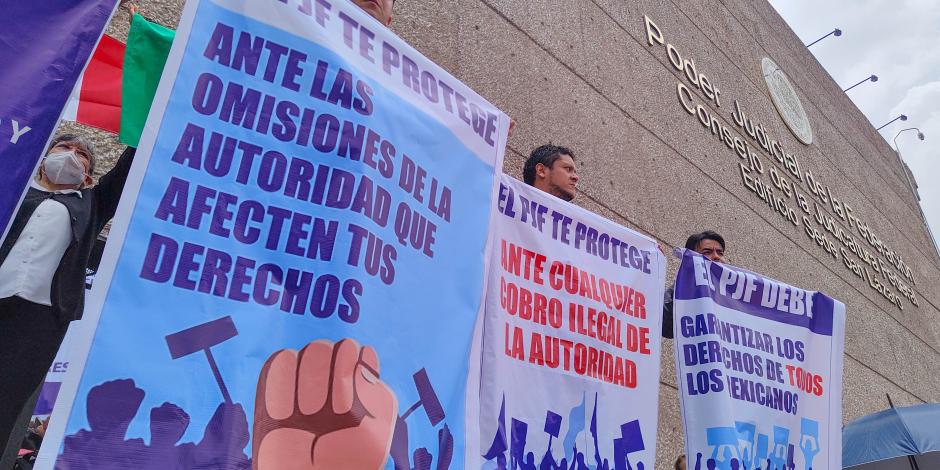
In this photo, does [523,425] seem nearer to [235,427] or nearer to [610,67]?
[235,427]

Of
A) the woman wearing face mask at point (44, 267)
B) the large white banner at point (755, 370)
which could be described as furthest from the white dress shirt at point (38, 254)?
the large white banner at point (755, 370)

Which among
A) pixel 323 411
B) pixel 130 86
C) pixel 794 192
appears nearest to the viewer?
pixel 323 411

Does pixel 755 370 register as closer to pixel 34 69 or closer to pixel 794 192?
pixel 34 69

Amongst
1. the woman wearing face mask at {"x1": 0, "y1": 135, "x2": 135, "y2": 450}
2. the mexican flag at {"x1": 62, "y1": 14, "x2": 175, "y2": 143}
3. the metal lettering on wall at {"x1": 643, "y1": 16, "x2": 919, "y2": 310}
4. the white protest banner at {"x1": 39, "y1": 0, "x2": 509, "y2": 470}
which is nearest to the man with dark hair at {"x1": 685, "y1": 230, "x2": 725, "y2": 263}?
the white protest banner at {"x1": 39, "y1": 0, "x2": 509, "y2": 470}

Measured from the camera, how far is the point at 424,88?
215 centimetres

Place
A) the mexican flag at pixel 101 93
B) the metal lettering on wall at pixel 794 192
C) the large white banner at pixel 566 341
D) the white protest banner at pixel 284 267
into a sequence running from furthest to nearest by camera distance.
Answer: the metal lettering on wall at pixel 794 192
the mexican flag at pixel 101 93
the large white banner at pixel 566 341
the white protest banner at pixel 284 267

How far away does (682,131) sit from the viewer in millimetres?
5941

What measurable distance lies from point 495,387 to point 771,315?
1.51 meters

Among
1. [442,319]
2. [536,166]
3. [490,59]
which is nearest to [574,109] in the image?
[490,59]

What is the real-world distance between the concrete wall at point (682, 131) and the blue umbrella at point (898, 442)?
92 cm

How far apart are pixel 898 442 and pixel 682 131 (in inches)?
106

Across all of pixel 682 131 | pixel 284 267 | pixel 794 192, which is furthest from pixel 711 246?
pixel 794 192

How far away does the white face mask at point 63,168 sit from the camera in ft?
6.73

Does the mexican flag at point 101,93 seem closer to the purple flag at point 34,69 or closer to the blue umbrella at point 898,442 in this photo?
the purple flag at point 34,69
